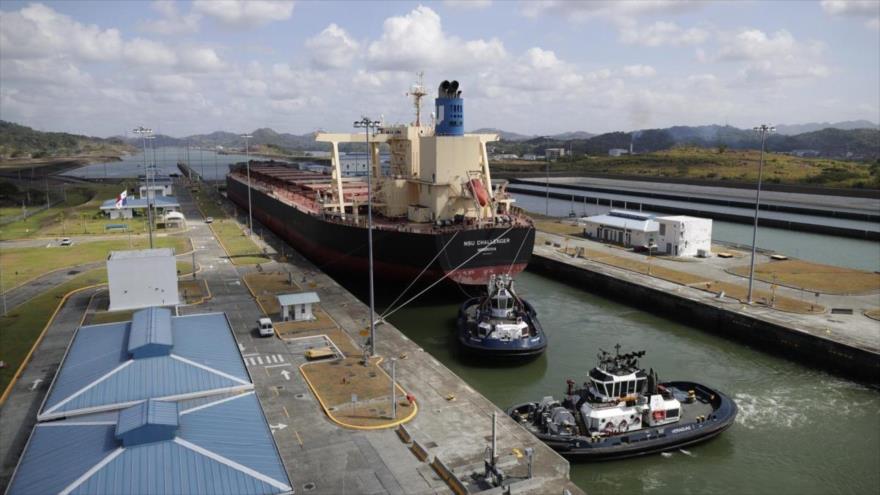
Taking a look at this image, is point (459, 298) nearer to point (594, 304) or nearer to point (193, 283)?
point (594, 304)

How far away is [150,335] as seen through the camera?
62.1 ft

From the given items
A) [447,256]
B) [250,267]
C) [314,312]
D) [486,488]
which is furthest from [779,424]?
[250,267]

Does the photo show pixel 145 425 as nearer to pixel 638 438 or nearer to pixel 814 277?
pixel 638 438

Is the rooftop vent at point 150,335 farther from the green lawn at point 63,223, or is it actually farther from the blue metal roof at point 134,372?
the green lawn at point 63,223

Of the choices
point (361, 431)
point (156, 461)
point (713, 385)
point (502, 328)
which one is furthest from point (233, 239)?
point (156, 461)

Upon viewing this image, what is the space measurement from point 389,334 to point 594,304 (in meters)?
15.5

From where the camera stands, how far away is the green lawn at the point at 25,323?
76.9ft

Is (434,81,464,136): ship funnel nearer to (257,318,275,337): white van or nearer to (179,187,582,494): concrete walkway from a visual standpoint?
(179,187,582,494): concrete walkway

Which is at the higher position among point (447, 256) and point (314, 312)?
point (447, 256)

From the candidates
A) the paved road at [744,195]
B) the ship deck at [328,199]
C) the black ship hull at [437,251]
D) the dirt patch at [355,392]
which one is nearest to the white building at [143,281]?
the black ship hull at [437,251]

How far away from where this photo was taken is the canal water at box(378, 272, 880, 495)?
1775 cm

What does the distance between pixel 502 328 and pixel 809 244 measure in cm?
4494

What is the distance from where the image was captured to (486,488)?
14156 millimetres

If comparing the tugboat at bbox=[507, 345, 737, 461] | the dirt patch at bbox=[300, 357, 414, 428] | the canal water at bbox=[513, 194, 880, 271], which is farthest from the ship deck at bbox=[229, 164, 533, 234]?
the canal water at bbox=[513, 194, 880, 271]
